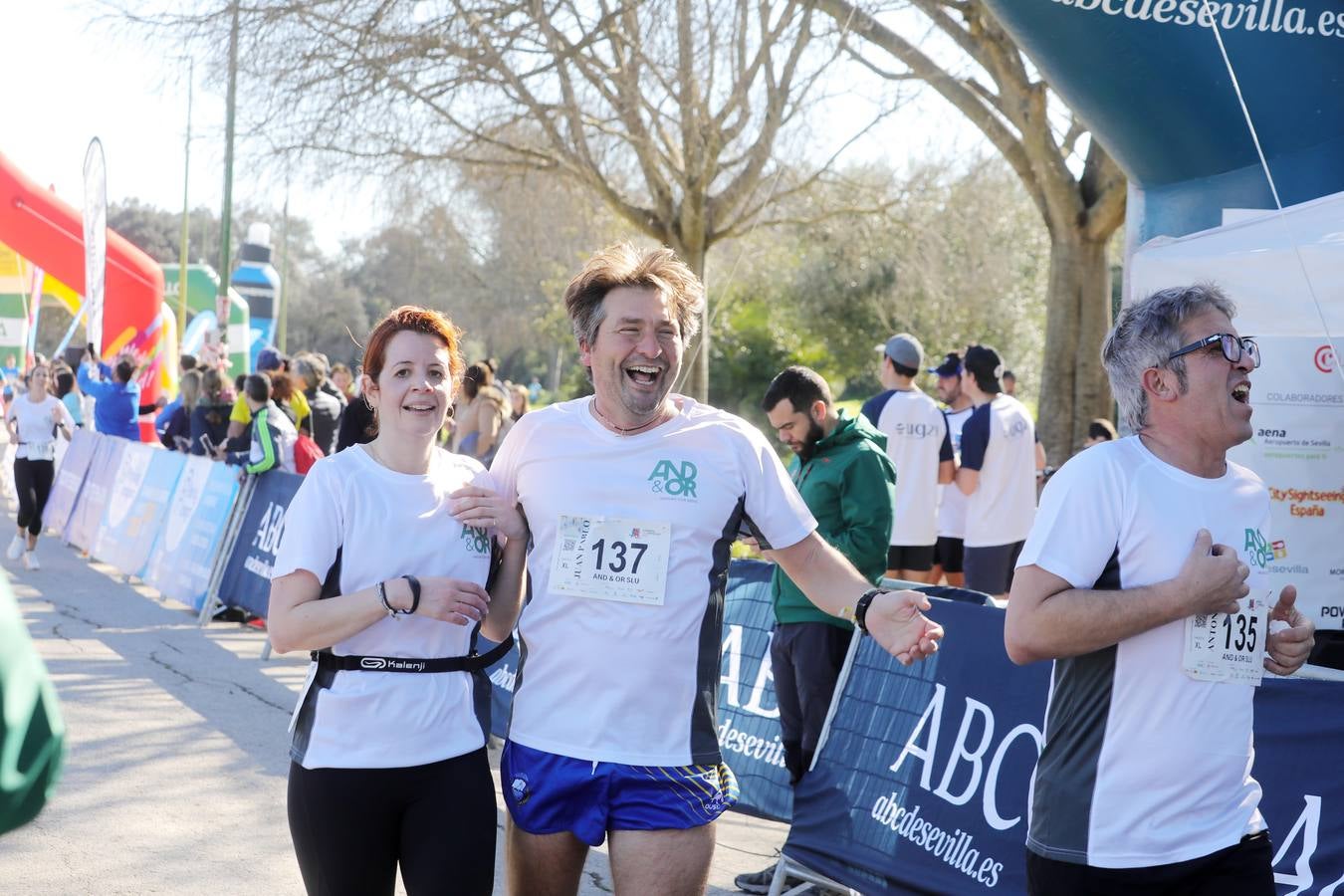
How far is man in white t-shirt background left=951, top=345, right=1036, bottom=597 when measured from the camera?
9023 mm

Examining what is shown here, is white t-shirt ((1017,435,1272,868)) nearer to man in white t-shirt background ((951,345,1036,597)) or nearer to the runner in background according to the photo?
man in white t-shirt background ((951,345,1036,597))

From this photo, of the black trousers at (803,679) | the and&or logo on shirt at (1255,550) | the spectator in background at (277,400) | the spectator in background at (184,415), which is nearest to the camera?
the and&or logo on shirt at (1255,550)

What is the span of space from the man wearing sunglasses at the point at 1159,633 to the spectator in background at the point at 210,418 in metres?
12.1

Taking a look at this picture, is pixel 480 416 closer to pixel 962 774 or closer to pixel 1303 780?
pixel 962 774

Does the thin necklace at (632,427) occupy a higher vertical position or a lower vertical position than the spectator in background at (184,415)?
lower

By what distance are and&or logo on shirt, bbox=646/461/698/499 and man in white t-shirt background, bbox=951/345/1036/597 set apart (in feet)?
20.2

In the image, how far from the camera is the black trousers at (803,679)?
18.1ft

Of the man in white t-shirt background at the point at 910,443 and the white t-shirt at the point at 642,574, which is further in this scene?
the man in white t-shirt background at the point at 910,443

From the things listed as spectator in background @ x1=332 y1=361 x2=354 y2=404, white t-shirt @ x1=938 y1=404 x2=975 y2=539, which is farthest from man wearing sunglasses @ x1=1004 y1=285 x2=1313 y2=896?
spectator in background @ x1=332 y1=361 x2=354 y2=404

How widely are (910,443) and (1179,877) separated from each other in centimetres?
644

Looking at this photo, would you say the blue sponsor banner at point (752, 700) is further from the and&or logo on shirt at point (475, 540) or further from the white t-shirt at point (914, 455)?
the white t-shirt at point (914, 455)

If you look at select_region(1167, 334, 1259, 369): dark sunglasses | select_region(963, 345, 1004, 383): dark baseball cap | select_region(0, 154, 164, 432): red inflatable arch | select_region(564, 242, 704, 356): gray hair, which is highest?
select_region(0, 154, 164, 432): red inflatable arch

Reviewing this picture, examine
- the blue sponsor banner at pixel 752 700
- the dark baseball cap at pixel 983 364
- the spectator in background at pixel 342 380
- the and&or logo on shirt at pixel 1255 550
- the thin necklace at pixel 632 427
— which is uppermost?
the spectator in background at pixel 342 380

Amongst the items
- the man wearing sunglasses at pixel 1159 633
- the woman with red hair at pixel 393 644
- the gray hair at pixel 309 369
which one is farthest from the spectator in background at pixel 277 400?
the man wearing sunglasses at pixel 1159 633
